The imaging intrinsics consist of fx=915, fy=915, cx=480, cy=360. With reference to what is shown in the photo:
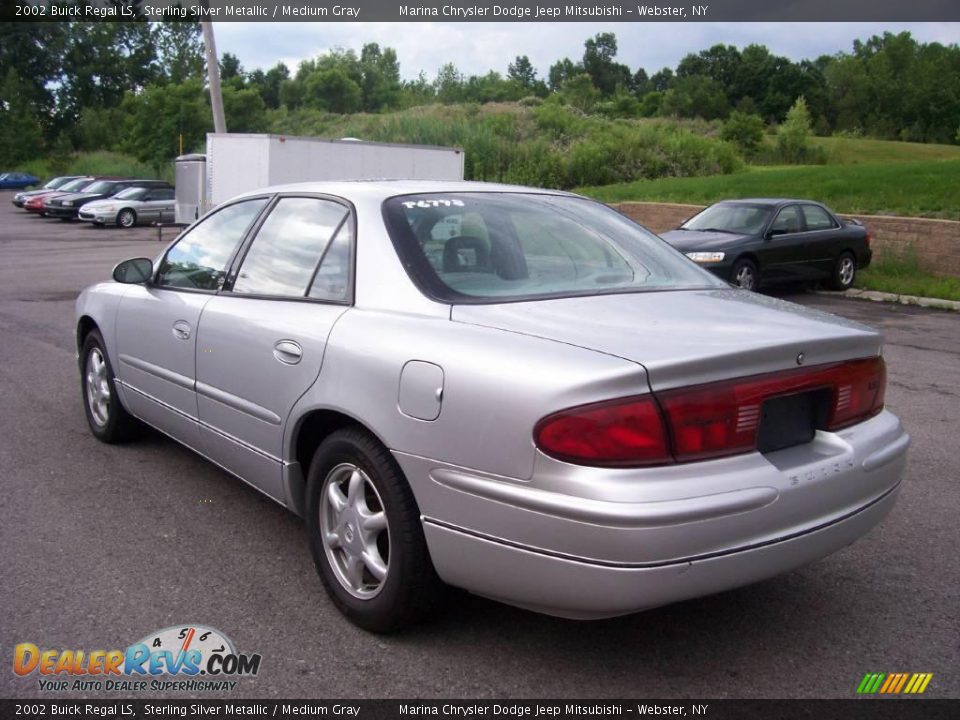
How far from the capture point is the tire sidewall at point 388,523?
9.87ft

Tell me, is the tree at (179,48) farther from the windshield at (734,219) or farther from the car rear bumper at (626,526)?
the car rear bumper at (626,526)

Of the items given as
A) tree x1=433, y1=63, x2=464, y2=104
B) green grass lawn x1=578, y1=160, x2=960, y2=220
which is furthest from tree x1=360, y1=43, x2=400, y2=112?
green grass lawn x1=578, y1=160, x2=960, y2=220

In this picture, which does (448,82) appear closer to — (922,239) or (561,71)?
(561,71)

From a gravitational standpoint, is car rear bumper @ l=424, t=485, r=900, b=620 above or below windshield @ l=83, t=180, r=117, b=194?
above

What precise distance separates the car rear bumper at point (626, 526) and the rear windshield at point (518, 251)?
799 millimetres

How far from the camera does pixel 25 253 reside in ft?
67.6

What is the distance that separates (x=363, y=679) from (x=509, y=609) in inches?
28.5

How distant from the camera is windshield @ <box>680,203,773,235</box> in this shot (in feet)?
44.1

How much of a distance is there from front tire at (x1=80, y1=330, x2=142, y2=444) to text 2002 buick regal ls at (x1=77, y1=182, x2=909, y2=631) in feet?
3.99

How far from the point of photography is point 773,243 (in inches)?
521

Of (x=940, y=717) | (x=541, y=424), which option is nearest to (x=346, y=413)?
(x=541, y=424)

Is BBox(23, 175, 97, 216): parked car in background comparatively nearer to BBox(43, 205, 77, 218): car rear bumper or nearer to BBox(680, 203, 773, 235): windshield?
BBox(43, 205, 77, 218): car rear bumper

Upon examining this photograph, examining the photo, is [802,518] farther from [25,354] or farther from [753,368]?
[25,354]

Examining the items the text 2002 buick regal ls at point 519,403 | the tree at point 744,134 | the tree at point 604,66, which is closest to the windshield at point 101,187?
the tree at point 744,134
